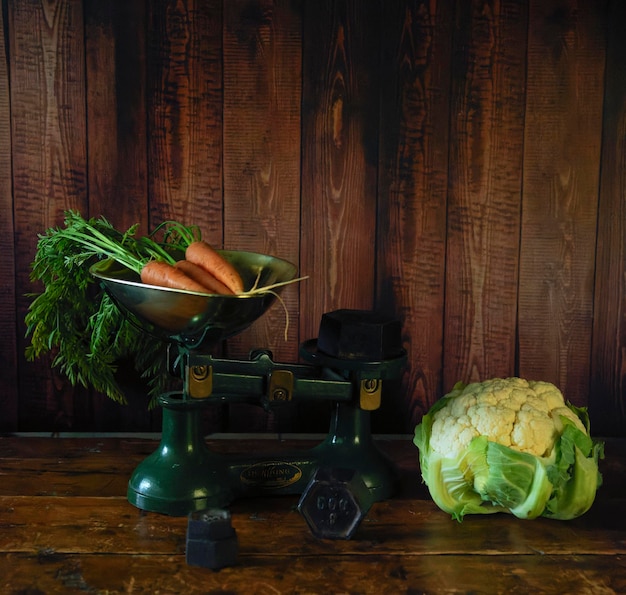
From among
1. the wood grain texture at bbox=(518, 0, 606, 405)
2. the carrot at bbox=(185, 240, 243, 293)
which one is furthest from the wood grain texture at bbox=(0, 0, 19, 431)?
the wood grain texture at bbox=(518, 0, 606, 405)

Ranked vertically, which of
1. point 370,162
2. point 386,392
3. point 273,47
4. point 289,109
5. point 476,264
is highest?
point 273,47

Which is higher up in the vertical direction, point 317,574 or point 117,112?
point 117,112

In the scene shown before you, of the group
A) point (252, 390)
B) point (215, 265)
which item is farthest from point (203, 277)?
point (252, 390)

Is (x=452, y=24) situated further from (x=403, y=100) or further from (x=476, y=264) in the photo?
(x=476, y=264)

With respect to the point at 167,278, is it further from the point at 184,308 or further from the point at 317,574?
the point at 317,574

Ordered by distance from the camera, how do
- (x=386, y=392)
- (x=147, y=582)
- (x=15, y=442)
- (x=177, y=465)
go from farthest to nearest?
1. (x=386, y=392)
2. (x=15, y=442)
3. (x=177, y=465)
4. (x=147, y=582)

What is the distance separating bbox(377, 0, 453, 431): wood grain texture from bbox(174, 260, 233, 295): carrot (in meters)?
0.51

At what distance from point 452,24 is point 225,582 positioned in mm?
1125

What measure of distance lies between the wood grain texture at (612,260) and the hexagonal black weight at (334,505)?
0.74 meters

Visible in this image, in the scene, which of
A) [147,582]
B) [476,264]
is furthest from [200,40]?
[147,582]

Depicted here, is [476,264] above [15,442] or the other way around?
above

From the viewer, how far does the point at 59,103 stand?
149 cm

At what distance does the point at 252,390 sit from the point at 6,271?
67cm

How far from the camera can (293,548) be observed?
1.06m
